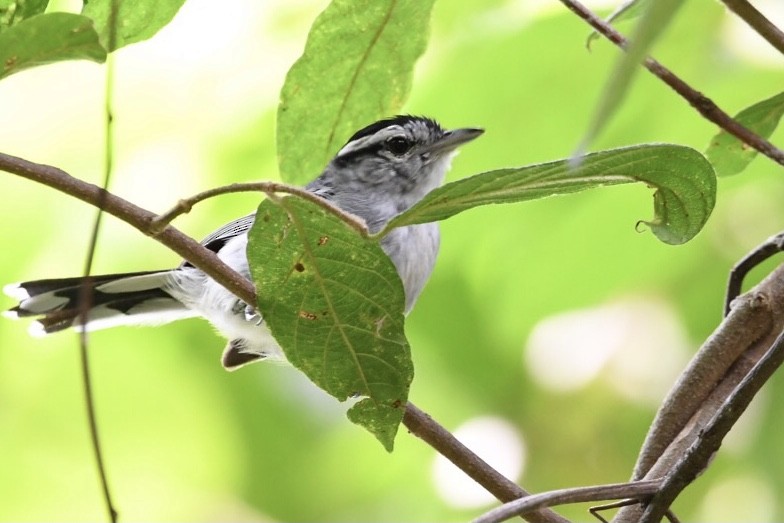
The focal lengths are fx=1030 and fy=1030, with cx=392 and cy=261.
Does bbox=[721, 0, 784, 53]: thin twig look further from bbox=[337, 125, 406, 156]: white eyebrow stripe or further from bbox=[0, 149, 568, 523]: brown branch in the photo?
bbox=[337, 125, 406, 156]: white eyebrow stripe

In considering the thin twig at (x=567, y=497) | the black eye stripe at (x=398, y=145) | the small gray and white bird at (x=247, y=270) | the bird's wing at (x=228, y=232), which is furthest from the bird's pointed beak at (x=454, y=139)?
the thin twig at (x=567, y=497)

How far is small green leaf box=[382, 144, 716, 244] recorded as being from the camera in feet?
4.18

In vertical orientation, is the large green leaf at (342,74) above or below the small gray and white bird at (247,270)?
below

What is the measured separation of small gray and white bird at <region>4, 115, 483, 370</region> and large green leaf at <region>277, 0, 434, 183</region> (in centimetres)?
129

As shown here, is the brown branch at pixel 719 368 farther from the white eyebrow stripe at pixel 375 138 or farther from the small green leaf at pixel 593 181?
the white eyebrow stripe at pixel 375 138

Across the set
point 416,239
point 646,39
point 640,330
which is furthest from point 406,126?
point 646,39

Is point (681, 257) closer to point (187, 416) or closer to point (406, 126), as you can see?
point (406, 126)

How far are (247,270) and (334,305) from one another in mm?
2024

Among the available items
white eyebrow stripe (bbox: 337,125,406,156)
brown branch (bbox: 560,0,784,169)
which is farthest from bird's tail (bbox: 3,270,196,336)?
brown branch (bbox: 560,0,784,169)

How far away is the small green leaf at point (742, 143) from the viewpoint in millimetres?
1858

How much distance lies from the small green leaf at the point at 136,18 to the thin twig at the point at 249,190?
34 centimetres

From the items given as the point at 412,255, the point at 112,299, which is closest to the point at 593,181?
the point at 412,255

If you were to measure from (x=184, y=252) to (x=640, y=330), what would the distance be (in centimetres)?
274

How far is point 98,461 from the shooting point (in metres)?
1.37
